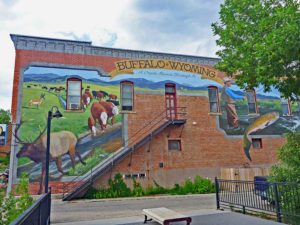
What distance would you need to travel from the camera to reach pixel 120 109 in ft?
54.9

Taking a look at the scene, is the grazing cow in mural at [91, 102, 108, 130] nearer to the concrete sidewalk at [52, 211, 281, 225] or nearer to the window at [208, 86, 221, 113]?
the concrete sidewalk at [52, 211, 281, 225]

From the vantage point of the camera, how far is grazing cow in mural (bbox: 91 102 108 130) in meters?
16.0

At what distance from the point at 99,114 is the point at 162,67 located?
6.16 metres

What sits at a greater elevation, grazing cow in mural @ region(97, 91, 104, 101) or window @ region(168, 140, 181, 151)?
grazing cow in mural @ region(97, 91, 104, 101)

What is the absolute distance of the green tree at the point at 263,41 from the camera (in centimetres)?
771

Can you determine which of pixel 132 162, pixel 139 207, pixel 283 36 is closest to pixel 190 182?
pixel 132 162

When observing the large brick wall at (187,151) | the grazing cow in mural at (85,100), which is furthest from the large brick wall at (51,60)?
the large brick wall at (187,151)

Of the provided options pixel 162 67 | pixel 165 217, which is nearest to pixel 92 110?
pixel 162 67

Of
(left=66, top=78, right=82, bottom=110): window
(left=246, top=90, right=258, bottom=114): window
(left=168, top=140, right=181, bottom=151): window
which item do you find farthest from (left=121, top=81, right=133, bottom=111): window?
(left=246, top=90, right=258, bottom=114): window

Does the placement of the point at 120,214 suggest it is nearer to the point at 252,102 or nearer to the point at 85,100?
the point at 85,100

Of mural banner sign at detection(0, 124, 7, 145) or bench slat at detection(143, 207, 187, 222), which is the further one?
mural banner sign at detection(0, 124, 7, 145)

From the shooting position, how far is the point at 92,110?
1605 cm

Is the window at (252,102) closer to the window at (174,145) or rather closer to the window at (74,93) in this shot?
the window at (174,145)

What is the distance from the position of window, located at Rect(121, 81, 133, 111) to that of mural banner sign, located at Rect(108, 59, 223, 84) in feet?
2.92
